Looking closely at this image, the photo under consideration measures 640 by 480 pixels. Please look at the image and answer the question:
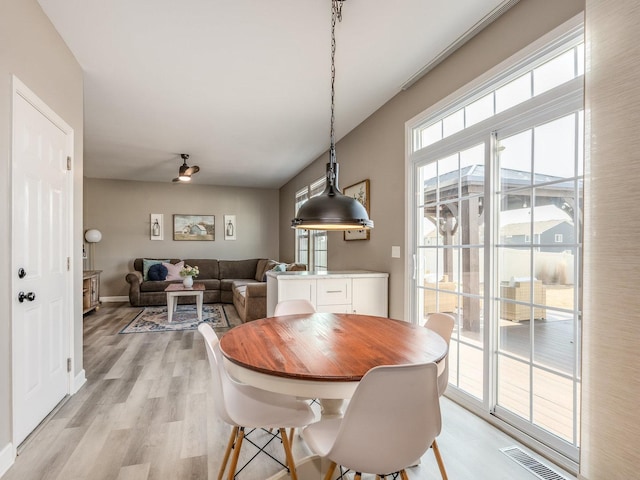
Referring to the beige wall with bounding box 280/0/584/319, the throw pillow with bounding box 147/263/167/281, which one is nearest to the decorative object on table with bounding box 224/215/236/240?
the throw pillow with bounding box 147/263/167/281

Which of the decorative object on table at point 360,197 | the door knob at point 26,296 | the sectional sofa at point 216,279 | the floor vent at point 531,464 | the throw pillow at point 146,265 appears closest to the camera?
the floor vent at point 531,464

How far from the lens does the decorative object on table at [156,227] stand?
788 centimetres

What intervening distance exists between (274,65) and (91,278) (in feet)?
16.7

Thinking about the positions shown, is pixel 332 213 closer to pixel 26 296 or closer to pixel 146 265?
pixel 26 296

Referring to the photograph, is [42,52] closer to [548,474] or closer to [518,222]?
[518,222]

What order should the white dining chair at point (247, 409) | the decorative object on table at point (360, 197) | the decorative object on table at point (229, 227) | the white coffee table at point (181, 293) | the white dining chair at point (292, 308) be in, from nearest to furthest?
the white dining chair at point (247, 409)
the white dining chair at point (292, 308)
the decorative object on table at point (360, 197)
the white coffee table at point (181, 293)
the decorative object on table at point (229, 227)

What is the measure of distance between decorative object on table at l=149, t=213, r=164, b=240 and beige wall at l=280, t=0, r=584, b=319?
14.4ft

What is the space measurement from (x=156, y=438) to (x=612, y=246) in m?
2.55

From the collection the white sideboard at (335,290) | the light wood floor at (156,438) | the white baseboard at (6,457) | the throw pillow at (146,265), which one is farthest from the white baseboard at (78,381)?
the throw pillow at (146,265)

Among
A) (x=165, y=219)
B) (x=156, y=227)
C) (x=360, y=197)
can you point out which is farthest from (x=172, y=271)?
(x=360, y=197)

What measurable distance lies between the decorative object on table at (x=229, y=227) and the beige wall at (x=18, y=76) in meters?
5.66

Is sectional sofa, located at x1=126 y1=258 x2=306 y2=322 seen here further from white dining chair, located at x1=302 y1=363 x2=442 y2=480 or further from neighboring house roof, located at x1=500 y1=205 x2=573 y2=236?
white dining chair, located at x1=302 y1=363 x2=442 y2=480

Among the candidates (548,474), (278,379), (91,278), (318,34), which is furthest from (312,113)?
(91,278)

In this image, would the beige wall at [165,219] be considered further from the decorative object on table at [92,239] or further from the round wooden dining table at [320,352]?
the round wooden dining table at [320,352]
